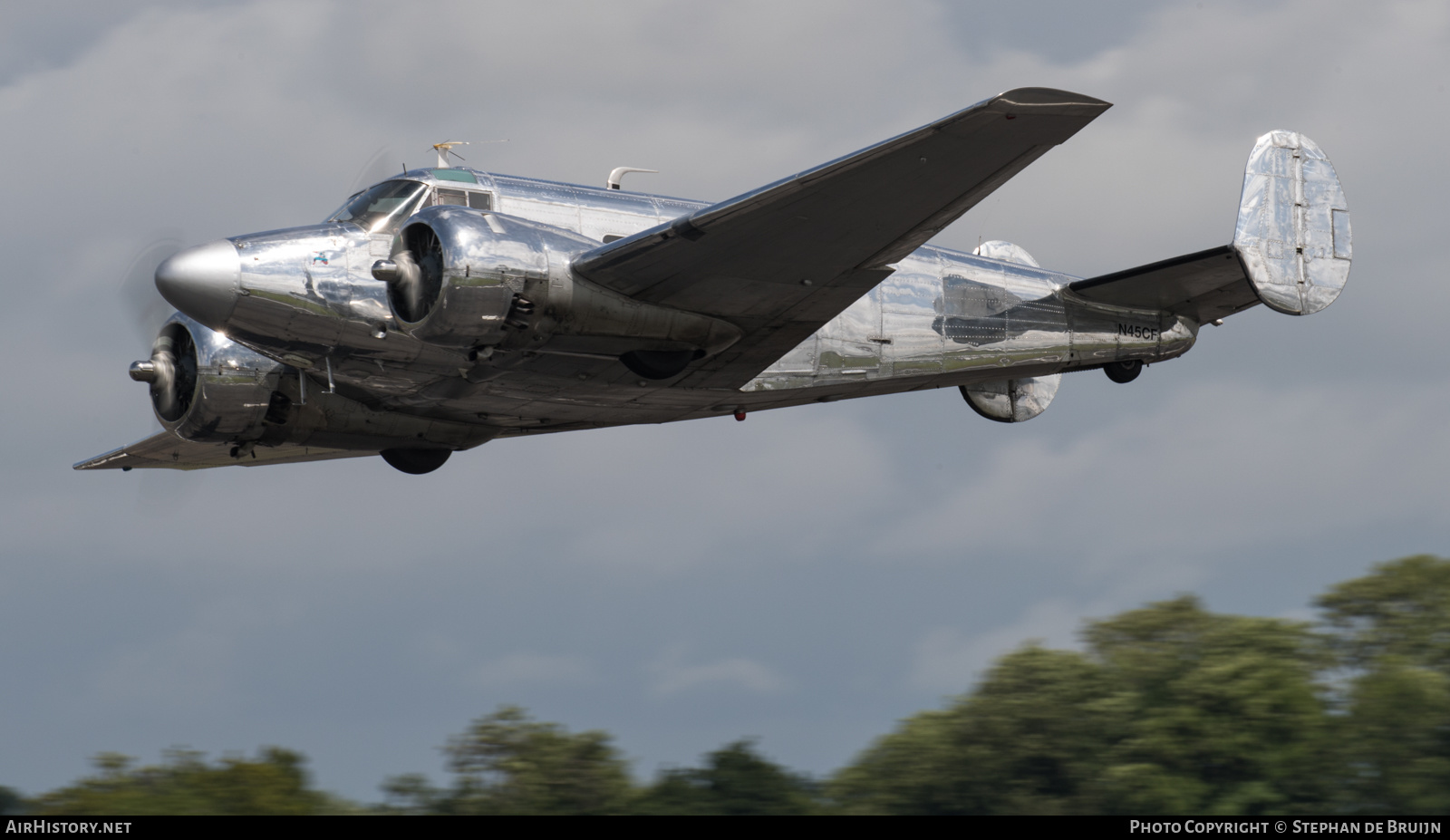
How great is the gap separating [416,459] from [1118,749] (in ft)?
47.0

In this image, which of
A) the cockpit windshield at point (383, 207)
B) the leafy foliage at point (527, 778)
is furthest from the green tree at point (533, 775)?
the cockpit windshield at point (383, 207)

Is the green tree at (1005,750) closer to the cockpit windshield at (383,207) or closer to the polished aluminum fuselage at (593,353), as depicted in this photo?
the polished aluminum fuselage at (593,353)

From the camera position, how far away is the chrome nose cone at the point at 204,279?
41.8 ft

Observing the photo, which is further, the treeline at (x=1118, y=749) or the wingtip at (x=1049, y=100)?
the treeline at (x=1118, y=749)

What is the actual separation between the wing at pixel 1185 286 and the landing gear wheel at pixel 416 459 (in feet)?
24.5

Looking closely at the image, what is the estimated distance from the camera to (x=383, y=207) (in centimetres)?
1372

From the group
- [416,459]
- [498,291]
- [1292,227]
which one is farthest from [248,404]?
[1292,227]

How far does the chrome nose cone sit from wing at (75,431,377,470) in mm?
4643

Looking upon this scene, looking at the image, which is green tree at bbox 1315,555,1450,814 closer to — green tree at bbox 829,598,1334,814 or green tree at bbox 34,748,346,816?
green tree at bbox 829,598,1334,814

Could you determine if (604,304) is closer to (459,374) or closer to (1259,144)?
(459,374)

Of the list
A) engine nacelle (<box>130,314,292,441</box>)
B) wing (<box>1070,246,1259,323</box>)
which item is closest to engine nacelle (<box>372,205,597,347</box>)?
engine nacelle (<box>130,314,292,441</box>)

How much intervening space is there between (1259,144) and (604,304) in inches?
380

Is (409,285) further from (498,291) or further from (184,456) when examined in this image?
(184,456)

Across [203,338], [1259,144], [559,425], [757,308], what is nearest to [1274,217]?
[1259,144]
